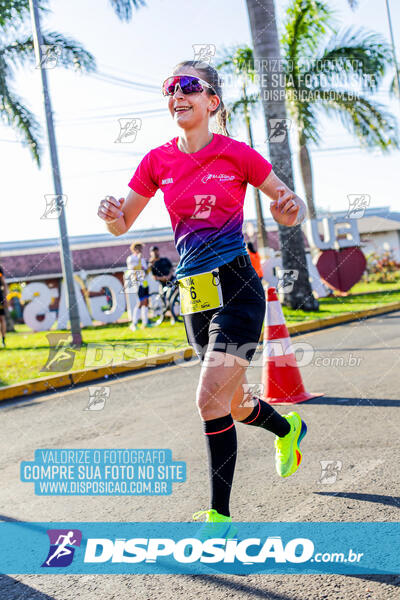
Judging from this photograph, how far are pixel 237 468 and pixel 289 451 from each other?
1.85 feet

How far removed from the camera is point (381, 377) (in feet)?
19.7

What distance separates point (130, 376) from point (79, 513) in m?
4.76

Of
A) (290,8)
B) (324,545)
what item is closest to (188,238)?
(324,545)

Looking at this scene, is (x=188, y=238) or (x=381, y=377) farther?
(x=381, y=377)

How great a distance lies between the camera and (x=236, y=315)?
2.66 m

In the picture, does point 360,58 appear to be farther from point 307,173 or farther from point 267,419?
point 267,419

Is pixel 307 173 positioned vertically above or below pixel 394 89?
below

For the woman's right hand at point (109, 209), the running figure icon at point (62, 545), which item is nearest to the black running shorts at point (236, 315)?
the woman's right hand at point (109, 209)

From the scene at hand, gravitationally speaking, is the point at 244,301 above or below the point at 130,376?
above

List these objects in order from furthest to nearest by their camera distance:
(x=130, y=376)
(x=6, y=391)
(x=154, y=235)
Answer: (x=154, y=235) → (x=130, y=376) → (x=6, y=391)

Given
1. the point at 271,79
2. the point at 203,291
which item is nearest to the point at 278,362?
the point at 203,291

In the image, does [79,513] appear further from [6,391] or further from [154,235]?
[154,235]

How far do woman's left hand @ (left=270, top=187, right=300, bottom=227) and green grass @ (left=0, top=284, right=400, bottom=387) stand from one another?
5.65 m

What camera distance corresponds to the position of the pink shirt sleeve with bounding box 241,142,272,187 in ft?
9.27
